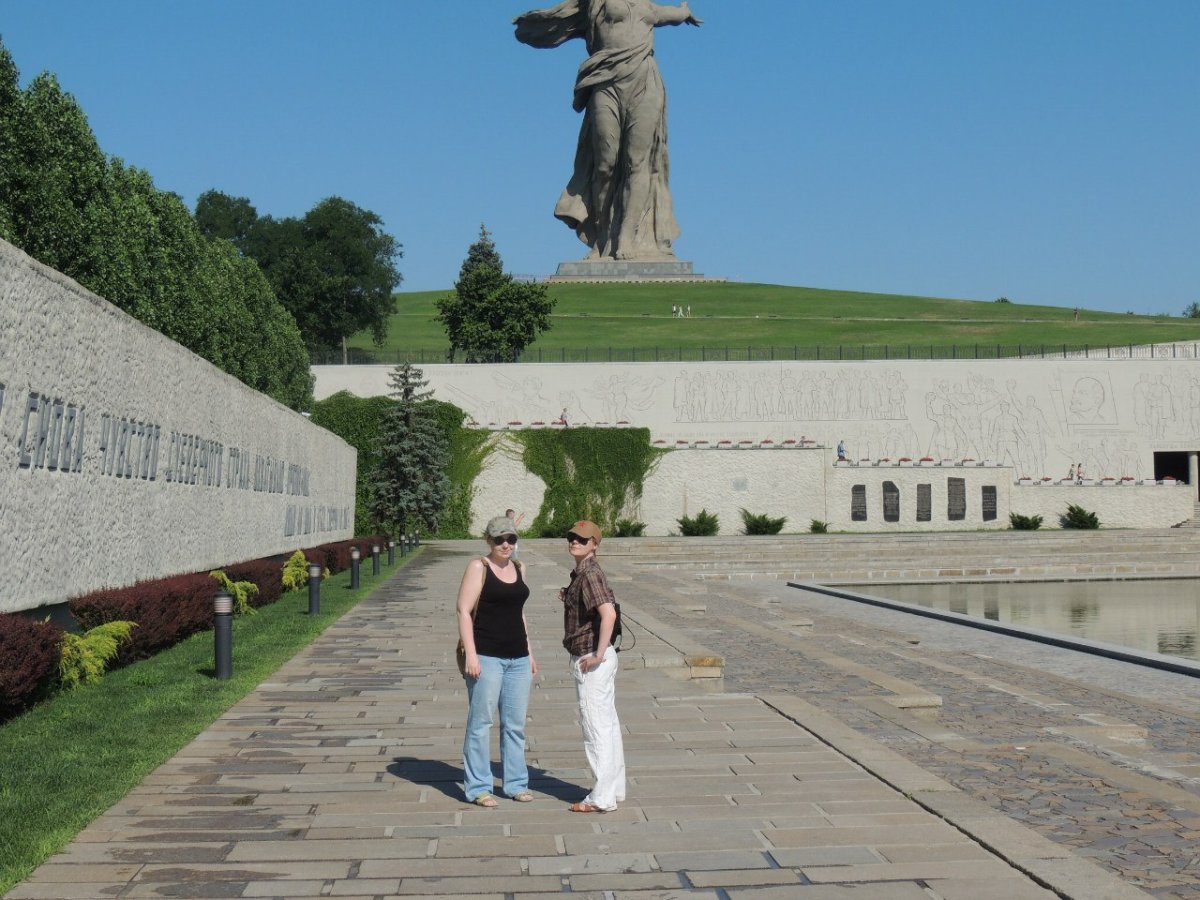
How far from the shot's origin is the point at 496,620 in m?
7.35

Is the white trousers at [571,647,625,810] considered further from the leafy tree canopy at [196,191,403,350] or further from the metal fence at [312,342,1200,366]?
the leafy tree canopy at [196,191,403,350]

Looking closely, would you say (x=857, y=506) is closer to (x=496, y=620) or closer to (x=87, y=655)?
(x=87, y=655)

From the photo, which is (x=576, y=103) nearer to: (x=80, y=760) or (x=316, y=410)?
(x=316, y=410)

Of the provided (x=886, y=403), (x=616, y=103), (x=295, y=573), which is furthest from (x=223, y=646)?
(x=616, y=103)

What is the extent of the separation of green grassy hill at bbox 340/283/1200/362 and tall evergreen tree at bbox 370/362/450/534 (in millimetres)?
18445

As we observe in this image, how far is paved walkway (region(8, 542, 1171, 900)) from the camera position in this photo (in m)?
5.56

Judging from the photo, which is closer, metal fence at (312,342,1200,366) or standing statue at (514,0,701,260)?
metal fence at (312,342,1200,366)

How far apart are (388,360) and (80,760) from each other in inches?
2065

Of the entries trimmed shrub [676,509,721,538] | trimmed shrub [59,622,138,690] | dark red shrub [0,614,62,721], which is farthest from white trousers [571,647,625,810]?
trimmed shrub [676,509,721,538]

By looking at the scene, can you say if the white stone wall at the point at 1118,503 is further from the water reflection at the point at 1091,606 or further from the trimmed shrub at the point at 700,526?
the water reflection at the point at 1091,606

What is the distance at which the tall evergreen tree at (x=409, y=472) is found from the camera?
4562 centimetres

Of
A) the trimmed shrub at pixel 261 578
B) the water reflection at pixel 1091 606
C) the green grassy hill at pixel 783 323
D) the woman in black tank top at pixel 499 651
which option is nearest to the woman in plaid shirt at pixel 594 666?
the woman in black tank top at pixel 499 651

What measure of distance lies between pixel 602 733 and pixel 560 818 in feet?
1.52

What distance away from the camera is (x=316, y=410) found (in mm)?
50562
